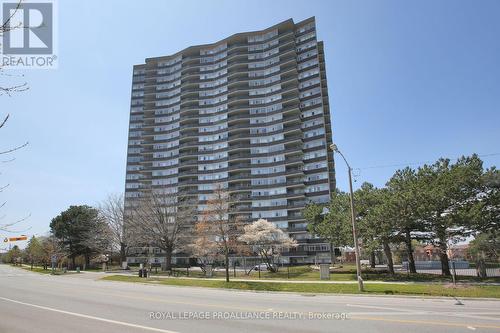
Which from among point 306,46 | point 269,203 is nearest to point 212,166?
point 269,203

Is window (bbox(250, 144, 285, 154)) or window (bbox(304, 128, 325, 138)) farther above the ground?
window (bbox(304, 128, 325, 138))

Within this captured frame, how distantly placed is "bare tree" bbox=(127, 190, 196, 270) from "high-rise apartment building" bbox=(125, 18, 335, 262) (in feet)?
90.2

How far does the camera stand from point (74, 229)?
69375mm

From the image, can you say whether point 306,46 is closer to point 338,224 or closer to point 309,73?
point 309,73

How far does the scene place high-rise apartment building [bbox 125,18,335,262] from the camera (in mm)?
87062

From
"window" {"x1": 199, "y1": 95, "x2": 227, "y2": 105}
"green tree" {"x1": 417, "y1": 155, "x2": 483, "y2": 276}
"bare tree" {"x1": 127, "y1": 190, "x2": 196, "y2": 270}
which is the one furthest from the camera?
"window" {"x1": 199, "y1": 95, "x2": 227, "y2": 105}

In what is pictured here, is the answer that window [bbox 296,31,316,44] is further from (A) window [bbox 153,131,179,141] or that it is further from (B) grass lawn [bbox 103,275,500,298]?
(B) grass lawn [bbox 103,275,500,298]

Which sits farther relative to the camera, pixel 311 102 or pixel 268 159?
pixel 311 102

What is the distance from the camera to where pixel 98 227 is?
6438 centimetres

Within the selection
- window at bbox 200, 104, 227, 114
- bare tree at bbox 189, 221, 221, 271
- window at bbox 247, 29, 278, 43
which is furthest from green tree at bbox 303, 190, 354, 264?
window at bbox 247, 29, 278, 43

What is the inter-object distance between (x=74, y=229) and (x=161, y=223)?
99.4ft

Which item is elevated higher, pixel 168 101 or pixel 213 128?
pixel 168 101

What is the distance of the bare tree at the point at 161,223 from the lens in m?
50.0

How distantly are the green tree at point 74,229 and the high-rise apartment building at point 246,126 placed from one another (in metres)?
12.8
